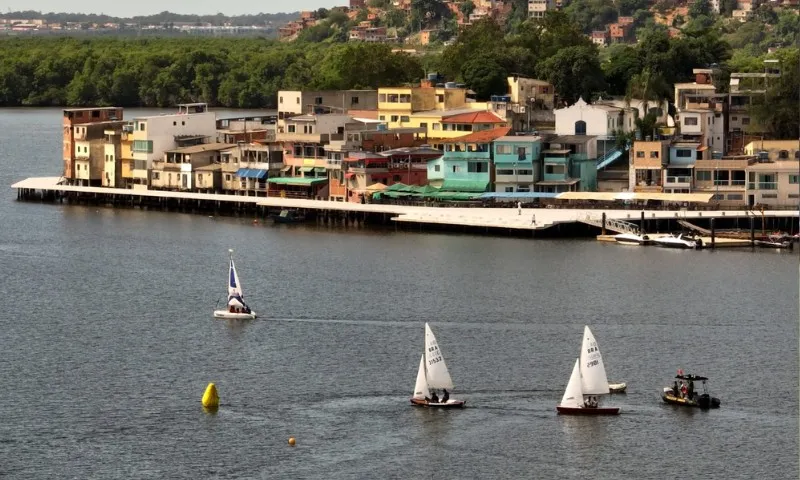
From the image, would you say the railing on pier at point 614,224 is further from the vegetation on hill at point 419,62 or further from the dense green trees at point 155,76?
the dense green trees at point 155,76

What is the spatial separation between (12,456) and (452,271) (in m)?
20.2

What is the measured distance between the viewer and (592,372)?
3569 cm

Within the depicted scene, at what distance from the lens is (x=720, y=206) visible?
59.7 m

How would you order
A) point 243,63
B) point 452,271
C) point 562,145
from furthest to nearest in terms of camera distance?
1. point 243,63
2. point 562,145
3. point 452,271

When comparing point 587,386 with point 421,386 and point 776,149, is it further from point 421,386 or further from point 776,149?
point 776,149

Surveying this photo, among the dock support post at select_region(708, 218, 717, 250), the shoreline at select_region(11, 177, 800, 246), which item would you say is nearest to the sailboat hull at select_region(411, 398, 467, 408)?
the dock support post at select_region(708, 218, 717, 250)

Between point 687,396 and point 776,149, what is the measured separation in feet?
95.7

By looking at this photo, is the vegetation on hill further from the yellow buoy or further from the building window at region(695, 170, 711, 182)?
the yellow buoy

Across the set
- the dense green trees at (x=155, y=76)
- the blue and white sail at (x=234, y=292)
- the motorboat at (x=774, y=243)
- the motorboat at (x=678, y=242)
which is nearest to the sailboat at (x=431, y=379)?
the blue and white sail at (x=234, y=292)

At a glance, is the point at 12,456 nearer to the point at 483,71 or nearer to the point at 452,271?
the point at 452,271

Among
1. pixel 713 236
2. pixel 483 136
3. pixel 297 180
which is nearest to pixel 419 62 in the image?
pixel 297 180

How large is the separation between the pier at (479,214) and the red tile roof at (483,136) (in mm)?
3240

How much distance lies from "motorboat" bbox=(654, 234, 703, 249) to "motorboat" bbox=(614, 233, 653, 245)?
0.86ft

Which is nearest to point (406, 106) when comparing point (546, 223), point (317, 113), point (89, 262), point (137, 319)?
point (317, 113)
